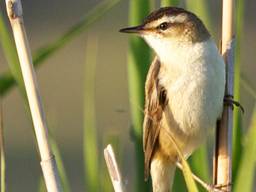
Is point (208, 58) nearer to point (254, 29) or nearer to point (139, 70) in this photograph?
point (139, 70)

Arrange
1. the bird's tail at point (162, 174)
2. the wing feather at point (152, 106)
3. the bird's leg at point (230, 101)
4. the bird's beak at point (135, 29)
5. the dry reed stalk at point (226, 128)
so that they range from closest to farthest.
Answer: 1. the dry reed stalk at point (226, 128)
2. the bird's leg at point (230, 101)
3. the bird's beak at point (135, 29)
4. the wing feather at point (152, 106)
5. the bird's tail at point (162, 174)

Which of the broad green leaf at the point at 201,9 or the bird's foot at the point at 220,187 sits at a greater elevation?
the broad green leaf at the point at 201,9

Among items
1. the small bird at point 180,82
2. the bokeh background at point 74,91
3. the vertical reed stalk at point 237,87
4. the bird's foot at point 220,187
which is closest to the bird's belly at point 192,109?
the small bird at point 180,82

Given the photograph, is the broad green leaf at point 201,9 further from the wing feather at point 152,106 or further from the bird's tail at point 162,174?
the bird's tail at point 162,174

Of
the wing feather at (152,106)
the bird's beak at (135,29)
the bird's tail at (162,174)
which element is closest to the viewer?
the bird's beak at (135,29)

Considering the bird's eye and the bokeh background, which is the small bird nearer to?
the bird's eye

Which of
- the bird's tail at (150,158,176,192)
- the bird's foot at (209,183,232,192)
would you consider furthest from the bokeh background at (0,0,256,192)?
the bird's foot at (209,183,232,192)
